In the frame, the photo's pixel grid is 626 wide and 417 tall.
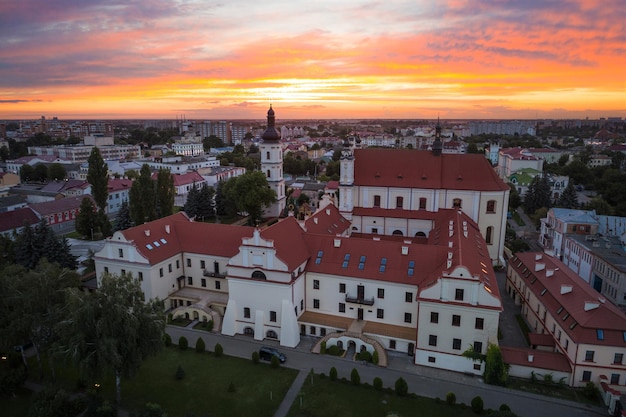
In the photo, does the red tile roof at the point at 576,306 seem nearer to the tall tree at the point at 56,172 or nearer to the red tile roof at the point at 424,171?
the red tile roof at the point at 424,171

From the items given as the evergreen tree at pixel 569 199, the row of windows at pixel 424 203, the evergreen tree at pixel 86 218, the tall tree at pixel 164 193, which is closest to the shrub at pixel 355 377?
the row of windows at pixel 424 203

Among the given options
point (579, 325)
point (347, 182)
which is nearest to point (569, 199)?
point (347, 182)

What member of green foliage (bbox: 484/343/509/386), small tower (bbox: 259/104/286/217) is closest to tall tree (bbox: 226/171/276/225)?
small tower (bbox: 259/104/286/217)

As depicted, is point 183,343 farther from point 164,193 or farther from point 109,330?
point 164,193

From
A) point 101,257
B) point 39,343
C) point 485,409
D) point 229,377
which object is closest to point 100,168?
point 101,257

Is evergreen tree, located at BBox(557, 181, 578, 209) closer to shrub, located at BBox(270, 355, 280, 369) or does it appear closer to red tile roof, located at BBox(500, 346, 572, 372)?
red tile roof, located at BBox(500, 346, 572, 372)

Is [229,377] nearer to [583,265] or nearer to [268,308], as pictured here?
[268,308]
